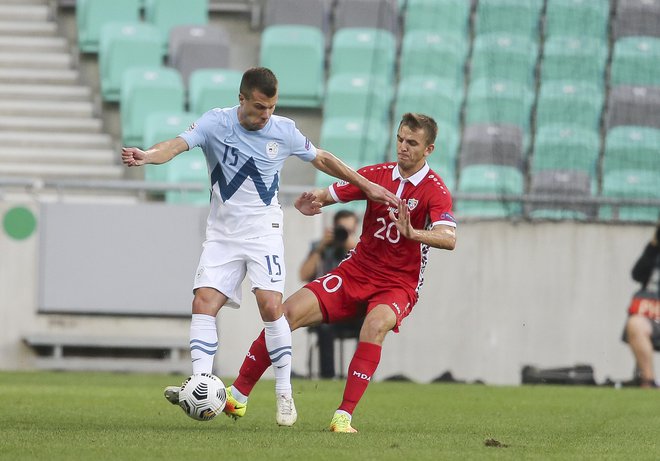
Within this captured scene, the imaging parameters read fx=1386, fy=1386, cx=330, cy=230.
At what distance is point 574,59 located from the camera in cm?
1925

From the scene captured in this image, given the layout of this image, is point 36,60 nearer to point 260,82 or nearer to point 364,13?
point 364,13

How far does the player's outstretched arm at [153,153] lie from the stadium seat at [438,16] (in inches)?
486

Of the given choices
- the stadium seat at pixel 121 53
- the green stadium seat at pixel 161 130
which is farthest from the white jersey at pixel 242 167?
the stadium seat at pixel 121 53

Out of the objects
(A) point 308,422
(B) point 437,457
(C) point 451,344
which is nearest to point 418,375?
(C) point 451,344

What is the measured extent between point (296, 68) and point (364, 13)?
196 cm

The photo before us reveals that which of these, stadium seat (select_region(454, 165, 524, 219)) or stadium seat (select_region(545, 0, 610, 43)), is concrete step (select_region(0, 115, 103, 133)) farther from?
stadium seat (select_region(545, 0, 610, 43))

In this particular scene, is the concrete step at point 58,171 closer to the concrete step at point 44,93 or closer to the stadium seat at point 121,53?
the stadium seat at point 121,53

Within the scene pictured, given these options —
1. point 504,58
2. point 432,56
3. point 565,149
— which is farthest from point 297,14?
point 565,149

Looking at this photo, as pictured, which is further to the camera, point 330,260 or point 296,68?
point 296,68

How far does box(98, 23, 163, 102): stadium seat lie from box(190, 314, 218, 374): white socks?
36.9 feet

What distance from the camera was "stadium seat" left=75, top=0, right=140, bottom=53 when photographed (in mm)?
19781

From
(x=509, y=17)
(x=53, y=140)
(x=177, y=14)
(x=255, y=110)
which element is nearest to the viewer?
(x=255, y=110)

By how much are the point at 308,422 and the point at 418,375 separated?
6.43 metres

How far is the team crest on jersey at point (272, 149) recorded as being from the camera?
825 centimetres
